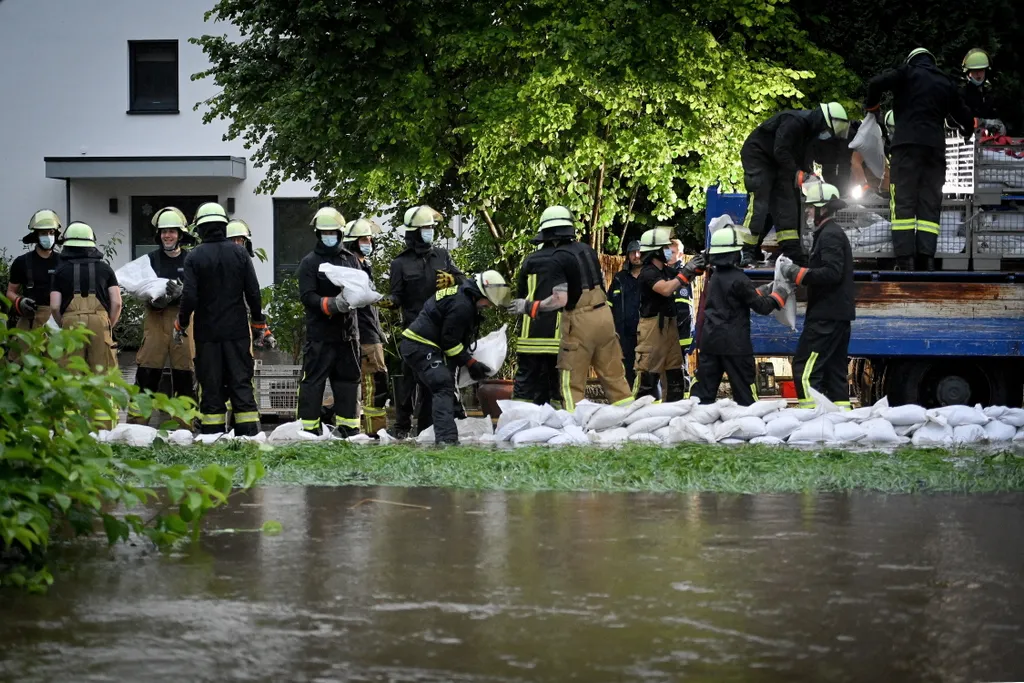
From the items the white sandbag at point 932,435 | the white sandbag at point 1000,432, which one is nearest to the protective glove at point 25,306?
the white sandbag at point 932,435

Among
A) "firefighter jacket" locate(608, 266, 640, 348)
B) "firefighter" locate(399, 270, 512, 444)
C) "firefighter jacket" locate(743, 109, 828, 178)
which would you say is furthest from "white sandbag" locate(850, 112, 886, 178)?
"firefighter" locate(399, 270, 512, 444)

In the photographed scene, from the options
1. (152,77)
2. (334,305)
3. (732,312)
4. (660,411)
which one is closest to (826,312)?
(732,312)

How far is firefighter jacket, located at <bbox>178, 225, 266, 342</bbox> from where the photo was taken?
11.3m

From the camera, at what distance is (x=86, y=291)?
12.4 m

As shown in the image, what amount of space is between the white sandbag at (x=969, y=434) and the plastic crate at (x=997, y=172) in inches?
104

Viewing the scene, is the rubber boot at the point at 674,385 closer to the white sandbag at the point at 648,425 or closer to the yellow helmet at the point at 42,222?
the white sandbag at the point at 648,425

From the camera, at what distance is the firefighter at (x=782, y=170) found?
12485mm

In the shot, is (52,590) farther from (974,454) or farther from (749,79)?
(749,79)

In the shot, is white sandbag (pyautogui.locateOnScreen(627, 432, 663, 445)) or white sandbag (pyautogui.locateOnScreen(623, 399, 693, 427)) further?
white sandbag (pyautogui.locateOnScreen(623, 399, 693, 427))

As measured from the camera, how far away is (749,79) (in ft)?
57.9

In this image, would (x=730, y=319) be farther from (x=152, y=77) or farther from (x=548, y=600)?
(x=152, y=77)

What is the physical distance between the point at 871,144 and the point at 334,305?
5.08 meters

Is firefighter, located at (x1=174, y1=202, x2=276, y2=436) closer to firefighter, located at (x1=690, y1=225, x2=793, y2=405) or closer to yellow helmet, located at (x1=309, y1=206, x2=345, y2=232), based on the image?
yellow helmet, located at (x1=309, y1=206, x2=345, y2=232)

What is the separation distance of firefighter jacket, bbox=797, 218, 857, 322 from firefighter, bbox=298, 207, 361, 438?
12.4ft
